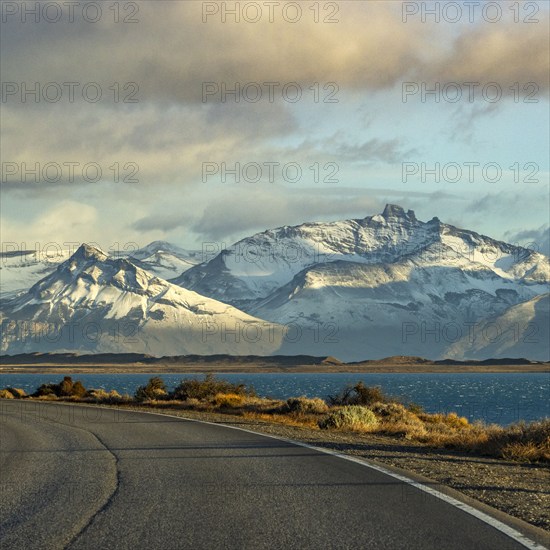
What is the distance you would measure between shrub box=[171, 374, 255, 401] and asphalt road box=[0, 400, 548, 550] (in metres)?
25.0

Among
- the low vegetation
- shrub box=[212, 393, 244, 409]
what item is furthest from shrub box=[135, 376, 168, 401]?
shrub box=[212, 393, 244, 409]

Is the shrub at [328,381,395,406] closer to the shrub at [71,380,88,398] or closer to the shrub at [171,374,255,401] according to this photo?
the shrub at [171,374,255,401]

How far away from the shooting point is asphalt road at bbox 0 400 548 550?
985 centimetres

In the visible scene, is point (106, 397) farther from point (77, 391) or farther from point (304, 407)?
point (304, 407)

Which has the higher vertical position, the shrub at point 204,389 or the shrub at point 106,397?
the shrub at point 204,389

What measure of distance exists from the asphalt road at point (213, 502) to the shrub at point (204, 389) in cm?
2502

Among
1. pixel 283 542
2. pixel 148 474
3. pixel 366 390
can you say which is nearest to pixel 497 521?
pixel 283 542

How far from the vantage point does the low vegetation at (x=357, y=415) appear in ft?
66.2

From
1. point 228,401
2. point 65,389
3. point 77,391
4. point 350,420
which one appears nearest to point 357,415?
point 350,420

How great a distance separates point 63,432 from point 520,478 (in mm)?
12934

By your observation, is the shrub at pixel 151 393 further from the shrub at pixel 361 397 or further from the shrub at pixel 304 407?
the shrub at pixel 304 407

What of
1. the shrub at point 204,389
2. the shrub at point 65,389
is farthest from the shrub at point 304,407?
the shrub at point 65,389

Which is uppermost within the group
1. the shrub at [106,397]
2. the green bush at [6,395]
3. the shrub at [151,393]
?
the shrub at [151,393]

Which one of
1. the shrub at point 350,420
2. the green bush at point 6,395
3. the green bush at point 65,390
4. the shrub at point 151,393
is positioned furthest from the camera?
the green bush at point 6,395
